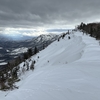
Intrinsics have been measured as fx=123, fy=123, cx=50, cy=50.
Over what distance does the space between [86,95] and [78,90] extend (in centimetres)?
46

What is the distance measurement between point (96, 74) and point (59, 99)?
3292mm

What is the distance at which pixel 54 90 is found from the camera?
5223mm

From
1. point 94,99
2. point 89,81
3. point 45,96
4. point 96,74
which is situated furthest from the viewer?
point 96,74

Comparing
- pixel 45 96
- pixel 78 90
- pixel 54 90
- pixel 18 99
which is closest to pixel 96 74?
pixel 78 90

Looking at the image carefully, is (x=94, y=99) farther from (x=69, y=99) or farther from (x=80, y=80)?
(x=80, y=80)

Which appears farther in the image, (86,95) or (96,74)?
(96,74)

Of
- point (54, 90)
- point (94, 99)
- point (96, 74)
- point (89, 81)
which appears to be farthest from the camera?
point (96, 74)

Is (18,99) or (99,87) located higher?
(99,87)

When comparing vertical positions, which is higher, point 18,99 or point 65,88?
point 65,88

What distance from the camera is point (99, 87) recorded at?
17.2ft

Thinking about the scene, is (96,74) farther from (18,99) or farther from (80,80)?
(18,99)

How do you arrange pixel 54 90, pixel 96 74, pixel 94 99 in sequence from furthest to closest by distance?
1. pixel 96 74
2. pixel 54 90
3. pixel 94 99

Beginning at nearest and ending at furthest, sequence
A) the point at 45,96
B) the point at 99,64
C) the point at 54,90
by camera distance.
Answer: the point at 45,96
the point at 54,90
the point at 99,64

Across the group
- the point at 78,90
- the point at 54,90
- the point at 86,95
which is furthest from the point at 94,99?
the point at 54,90
